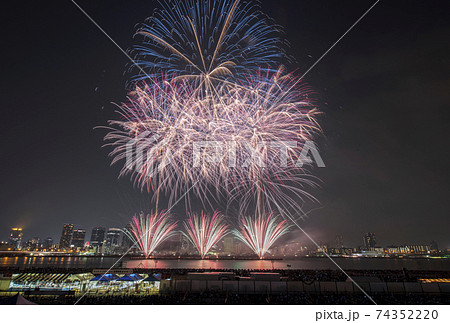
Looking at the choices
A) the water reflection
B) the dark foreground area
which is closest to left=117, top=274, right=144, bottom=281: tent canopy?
the dark foreground area

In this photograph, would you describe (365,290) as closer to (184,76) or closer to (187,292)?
(187,292)

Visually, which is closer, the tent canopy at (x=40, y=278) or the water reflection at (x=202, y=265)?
the tent canopy at (x=40, y=278)

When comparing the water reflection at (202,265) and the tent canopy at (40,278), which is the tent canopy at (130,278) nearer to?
the tent canopy at (40,278)

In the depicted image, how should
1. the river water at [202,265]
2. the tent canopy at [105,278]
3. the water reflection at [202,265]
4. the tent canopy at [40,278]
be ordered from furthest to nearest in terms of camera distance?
the river water at [202,265]
the water reflection at [202,265]
the tent canopy at [40,278]
the tent canopy at [105,278]

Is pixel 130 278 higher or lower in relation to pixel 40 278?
lower

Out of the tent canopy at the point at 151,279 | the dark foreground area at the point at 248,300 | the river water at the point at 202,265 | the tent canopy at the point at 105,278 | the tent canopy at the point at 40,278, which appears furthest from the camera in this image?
the river water at the point at 202,265

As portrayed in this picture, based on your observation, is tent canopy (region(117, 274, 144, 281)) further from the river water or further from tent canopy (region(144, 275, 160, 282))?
the river water

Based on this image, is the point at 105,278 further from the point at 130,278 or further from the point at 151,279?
the point at 151,279

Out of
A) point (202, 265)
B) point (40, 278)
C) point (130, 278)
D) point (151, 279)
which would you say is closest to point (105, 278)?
point (130, 278)

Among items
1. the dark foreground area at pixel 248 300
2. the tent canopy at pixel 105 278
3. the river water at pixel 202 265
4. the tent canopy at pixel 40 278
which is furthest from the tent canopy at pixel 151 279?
the river water at pixel 202 265

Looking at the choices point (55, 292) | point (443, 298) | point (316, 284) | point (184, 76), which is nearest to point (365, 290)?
point (316, 284)
